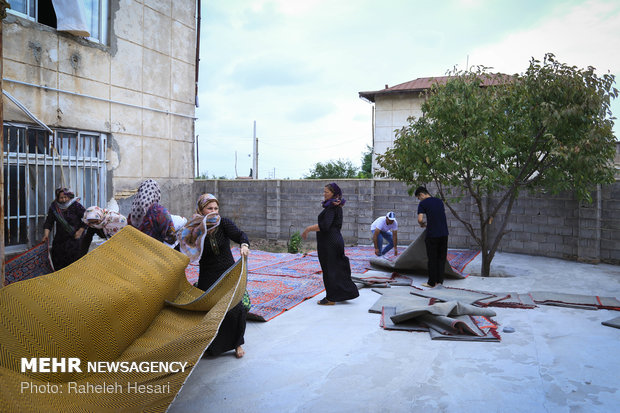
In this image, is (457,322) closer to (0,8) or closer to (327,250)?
(327,250)

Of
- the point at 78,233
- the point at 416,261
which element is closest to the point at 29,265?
the point at 78,233

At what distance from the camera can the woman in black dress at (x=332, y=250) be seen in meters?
6.02

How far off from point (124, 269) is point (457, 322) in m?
3.02

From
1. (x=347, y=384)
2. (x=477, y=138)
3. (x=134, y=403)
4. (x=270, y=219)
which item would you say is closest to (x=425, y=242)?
(x=477, y=138)

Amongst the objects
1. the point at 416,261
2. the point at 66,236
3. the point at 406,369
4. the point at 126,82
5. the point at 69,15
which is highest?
the point at 69,15

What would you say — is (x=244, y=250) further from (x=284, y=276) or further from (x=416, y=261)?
(x=416, y=261)

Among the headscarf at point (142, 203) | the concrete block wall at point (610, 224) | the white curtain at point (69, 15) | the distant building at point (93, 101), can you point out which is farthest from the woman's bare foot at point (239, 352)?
the concrete block wall at point (610, 224)

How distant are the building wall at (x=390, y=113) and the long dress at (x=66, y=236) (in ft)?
55.1

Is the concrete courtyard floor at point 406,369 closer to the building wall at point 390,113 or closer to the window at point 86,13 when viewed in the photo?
the window at point 86,13

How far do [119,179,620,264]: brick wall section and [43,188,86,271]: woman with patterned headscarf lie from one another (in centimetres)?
200

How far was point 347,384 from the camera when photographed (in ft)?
11.6

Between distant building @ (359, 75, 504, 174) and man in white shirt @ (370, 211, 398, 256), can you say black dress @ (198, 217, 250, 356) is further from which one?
distant building @ (359, 75, 504, 174)

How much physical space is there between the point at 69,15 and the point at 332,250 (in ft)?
16.0

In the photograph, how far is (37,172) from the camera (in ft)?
21.9
